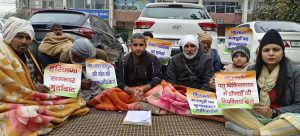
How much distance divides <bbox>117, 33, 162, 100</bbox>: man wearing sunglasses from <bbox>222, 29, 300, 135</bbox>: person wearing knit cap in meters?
1.44

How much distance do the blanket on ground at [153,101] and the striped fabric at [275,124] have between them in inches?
18.1

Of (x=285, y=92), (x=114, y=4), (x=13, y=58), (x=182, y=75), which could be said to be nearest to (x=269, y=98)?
(x=285, y=92)

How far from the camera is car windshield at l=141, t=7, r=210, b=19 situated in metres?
7.19

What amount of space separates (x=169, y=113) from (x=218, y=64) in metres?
2.26

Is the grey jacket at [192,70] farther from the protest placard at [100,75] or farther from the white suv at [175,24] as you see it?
the white suv at [175,24]

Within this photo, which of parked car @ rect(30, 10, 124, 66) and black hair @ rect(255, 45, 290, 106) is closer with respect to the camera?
black hair @ rect(255, 45, 290, 106)

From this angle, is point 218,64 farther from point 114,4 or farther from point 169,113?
point 114,4

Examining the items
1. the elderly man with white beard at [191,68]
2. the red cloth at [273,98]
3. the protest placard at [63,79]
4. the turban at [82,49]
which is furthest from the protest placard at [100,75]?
the red cloth at [273,98]

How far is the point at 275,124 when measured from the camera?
2826 mm

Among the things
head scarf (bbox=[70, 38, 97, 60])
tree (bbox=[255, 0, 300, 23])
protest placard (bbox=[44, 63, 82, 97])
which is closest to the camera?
protest placard (bbox=[44, 63, 82, 97])

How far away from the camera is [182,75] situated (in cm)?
441

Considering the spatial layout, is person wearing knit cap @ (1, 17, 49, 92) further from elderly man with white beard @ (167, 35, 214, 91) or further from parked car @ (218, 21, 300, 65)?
parked car @ (218, 21, 300, 65)

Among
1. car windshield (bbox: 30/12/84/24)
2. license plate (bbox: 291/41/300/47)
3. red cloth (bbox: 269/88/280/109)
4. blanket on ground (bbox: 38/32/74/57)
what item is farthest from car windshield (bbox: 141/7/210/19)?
red cloth (bbox: 269/88/280/109)

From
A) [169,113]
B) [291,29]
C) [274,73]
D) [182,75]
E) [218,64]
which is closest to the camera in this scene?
[274,73]
